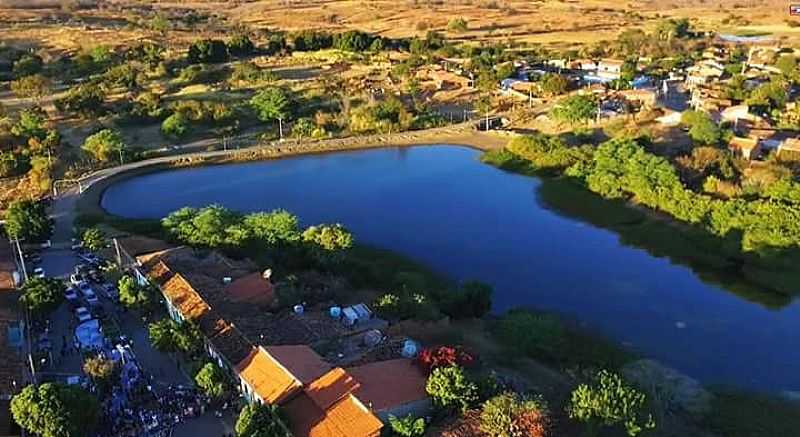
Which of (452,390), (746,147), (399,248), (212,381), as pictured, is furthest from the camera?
(746,147)

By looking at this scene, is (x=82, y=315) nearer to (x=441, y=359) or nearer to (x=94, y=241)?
(x=94, y=241)

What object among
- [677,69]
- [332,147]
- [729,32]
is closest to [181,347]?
[332,147]

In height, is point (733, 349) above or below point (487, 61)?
below

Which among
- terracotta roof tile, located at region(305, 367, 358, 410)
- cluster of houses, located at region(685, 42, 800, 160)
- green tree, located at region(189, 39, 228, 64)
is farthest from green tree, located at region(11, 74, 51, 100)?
cluster of houses, located at region(685, 42, 800, 160)

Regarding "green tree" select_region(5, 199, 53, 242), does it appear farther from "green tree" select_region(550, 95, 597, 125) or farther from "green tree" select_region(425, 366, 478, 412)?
"green tree" select_region(550, 95, 597, 125)

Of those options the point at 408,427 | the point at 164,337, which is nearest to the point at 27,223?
the point at 164,337

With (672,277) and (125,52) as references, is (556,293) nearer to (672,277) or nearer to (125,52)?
(672,277)
